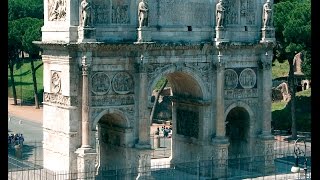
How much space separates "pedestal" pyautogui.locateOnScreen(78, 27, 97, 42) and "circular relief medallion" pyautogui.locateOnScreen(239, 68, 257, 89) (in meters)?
8.69

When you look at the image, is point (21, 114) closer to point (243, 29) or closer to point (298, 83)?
point (298, 83)

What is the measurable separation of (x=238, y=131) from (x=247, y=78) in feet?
9.53

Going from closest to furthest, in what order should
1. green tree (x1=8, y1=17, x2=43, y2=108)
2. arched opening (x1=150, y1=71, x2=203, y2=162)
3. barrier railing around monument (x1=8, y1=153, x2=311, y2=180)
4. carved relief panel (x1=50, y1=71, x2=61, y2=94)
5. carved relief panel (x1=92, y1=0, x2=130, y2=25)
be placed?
carved relief panel (x1=92, y1=0, x2=130, y2=25) → carved relief panel (x1=50, y1=71, x2=61, y2=94) → barrier railing around monument (x1=8, y1=153, x2=311, y2=180) → arched opening (x1=150, y1=71, x2=203, y2=162) → green tree (x1=8, y1=17, x2=43, y2=108)

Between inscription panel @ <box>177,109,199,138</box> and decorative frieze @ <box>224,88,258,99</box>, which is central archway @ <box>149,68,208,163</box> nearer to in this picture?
inscription panel @ <box>177,109,199,138</box>

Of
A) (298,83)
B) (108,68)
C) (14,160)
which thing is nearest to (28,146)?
(14,160)

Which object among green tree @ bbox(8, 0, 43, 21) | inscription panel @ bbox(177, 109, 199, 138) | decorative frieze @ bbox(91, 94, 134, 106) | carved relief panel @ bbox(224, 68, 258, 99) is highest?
green tree @ bbox(8, 0, 43, 21)

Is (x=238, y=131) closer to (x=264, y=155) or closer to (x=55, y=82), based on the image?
(x=264, y=155)

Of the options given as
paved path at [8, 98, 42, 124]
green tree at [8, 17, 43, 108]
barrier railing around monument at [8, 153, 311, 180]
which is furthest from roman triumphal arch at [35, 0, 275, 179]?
paved path at [8, 98, 42, 124]

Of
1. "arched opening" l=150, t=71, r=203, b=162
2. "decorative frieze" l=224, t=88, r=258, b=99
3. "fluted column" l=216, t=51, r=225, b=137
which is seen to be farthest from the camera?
"decorative frieze" l=224, t=88, r=258, b=99

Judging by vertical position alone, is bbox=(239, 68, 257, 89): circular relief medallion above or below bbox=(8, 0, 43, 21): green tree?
below

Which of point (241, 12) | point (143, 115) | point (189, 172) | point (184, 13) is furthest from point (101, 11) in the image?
point (189, 172)

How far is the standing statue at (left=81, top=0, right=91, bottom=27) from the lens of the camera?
28500 millimetres

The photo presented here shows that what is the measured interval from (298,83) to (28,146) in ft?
77.9

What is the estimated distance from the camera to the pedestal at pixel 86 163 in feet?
95.6
